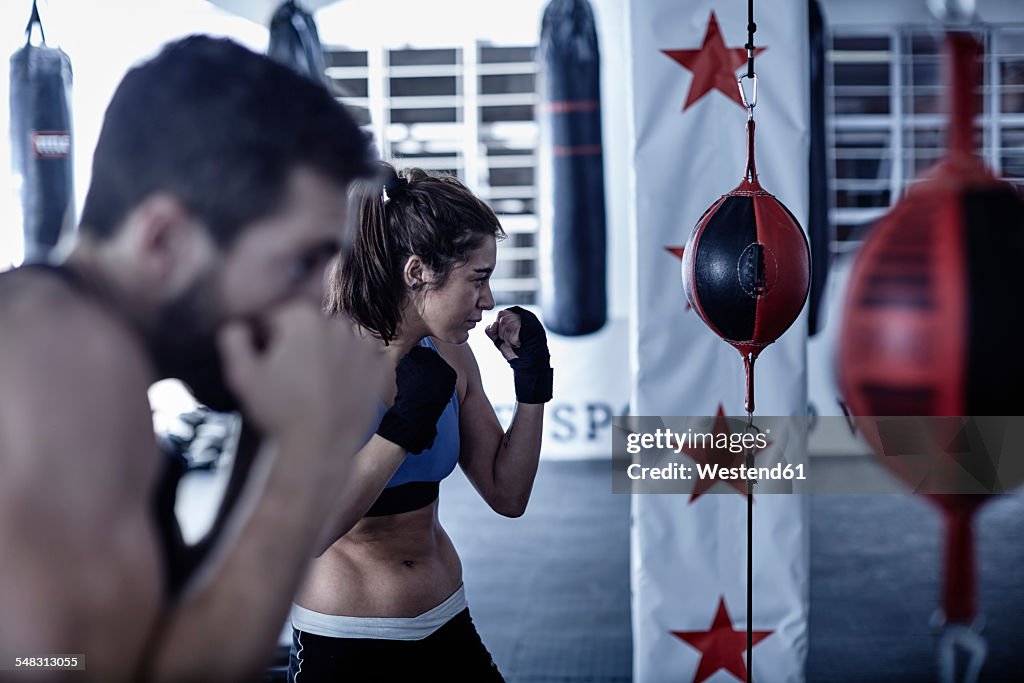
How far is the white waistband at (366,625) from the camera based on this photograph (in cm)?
144

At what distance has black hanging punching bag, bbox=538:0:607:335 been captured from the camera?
14.9ft

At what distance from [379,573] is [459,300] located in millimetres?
466

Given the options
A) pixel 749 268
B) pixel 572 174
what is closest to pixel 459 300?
pixel 749 268

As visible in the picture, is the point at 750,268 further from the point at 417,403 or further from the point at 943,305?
the point at 943,305

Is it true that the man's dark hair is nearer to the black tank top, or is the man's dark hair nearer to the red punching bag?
the black tank top

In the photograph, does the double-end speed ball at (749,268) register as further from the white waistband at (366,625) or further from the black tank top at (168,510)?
the black tank top at (168,510)

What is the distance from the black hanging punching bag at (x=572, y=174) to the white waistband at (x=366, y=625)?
3.49 metres

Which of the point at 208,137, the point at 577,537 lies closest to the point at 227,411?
the point at 208,137

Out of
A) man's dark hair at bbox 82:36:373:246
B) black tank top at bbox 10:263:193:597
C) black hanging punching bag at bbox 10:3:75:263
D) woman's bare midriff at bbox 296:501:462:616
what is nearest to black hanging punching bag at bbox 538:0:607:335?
black hanging punching bag at bbox 10:3:75:263

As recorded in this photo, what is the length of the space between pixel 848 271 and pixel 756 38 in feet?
6.14

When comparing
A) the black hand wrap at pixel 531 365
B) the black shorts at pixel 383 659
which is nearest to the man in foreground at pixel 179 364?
the black shorts at pixel 383 659

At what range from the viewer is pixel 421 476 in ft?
4.89

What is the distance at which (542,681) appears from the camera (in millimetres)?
2881

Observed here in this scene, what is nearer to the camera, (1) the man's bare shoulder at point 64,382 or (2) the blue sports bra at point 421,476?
(1) the man's bare shoulder at point 64,382
